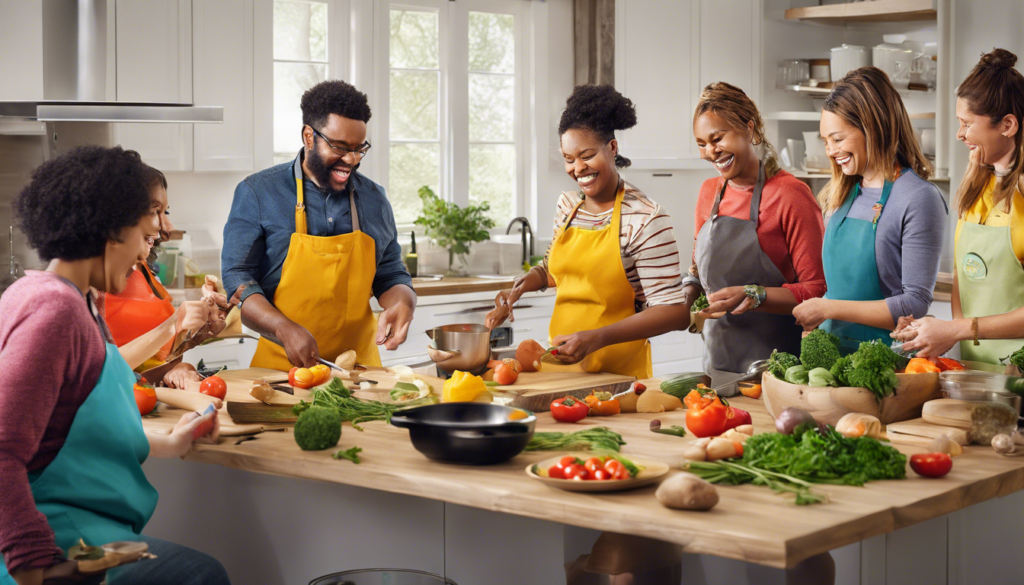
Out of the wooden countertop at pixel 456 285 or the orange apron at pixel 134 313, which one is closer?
the orange apron at pixel 134 313

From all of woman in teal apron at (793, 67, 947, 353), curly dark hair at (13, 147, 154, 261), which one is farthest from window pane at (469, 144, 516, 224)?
curly dark hair at (13, 147, 154, 261)

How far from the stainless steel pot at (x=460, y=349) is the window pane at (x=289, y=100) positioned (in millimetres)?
2925

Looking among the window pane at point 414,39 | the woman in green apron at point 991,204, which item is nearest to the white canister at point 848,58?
the window pane at point 414,39

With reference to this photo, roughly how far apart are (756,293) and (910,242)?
0.47 metres

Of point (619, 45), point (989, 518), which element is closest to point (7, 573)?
point (989, 518)

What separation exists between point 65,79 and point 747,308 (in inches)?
120

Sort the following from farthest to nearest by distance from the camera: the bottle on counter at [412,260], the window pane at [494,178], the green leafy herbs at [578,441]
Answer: the window pane at [494,178] < the bottle on counter at [412,260] < the green leafy herbs at [578,441]

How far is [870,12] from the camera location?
5746mm

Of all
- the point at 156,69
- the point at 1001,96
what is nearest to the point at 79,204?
the point at 1001,96

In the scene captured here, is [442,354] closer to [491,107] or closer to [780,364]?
[780,364]

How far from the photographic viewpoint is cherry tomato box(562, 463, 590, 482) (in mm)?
1868

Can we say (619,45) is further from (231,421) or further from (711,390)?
(231,421)

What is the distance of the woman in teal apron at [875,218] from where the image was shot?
9.23ft

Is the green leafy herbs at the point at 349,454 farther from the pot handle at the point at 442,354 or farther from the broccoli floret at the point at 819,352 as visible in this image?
the broccoli floret at the point at 819,352
